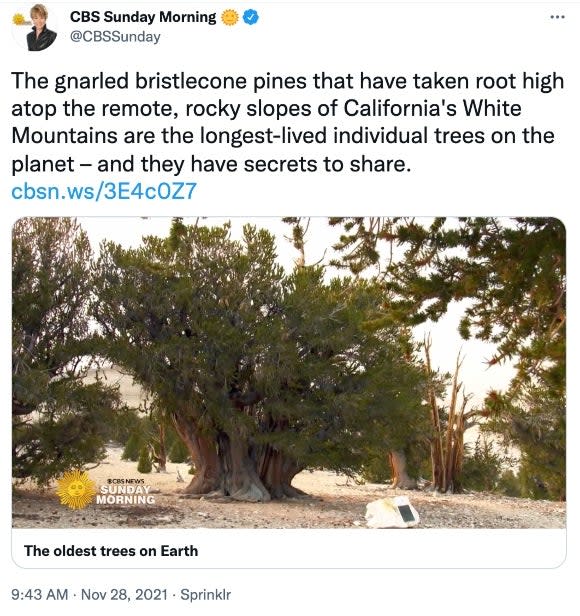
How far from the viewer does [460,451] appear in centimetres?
1192

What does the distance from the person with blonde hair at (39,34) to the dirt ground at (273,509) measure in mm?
3560

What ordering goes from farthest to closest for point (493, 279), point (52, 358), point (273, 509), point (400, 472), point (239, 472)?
point (239, 472), point (400, 472), point (273, 509), point (52, 358), point (493, 279)

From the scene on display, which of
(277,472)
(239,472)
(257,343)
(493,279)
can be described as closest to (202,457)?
(239,472)

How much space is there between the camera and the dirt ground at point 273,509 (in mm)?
7262

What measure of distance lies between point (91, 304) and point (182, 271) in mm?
1279

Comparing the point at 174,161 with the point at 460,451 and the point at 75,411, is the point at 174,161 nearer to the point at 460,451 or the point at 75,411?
the point at 75,411

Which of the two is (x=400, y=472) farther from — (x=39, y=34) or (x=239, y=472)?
(x=39, y=34)

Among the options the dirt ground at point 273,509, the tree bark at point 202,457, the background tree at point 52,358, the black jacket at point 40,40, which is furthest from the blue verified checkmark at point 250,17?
the tree bark at point 202,457

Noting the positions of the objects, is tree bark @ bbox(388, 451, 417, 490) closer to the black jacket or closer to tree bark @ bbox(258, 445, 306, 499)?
tree bark @ bbox(258, 445, 306, 499)

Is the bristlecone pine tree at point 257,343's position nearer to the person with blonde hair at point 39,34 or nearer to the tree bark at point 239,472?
the tree bark at point 239,472

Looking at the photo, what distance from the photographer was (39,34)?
561 cm

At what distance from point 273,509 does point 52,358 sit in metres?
3.74

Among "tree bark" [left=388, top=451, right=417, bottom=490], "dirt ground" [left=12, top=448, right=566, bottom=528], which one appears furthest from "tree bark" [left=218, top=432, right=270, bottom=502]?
"tree bark" [left=388, top=451, right=417, bottom=490]

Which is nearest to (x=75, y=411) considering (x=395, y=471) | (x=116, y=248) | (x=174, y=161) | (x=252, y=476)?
(x=116, y=248)
